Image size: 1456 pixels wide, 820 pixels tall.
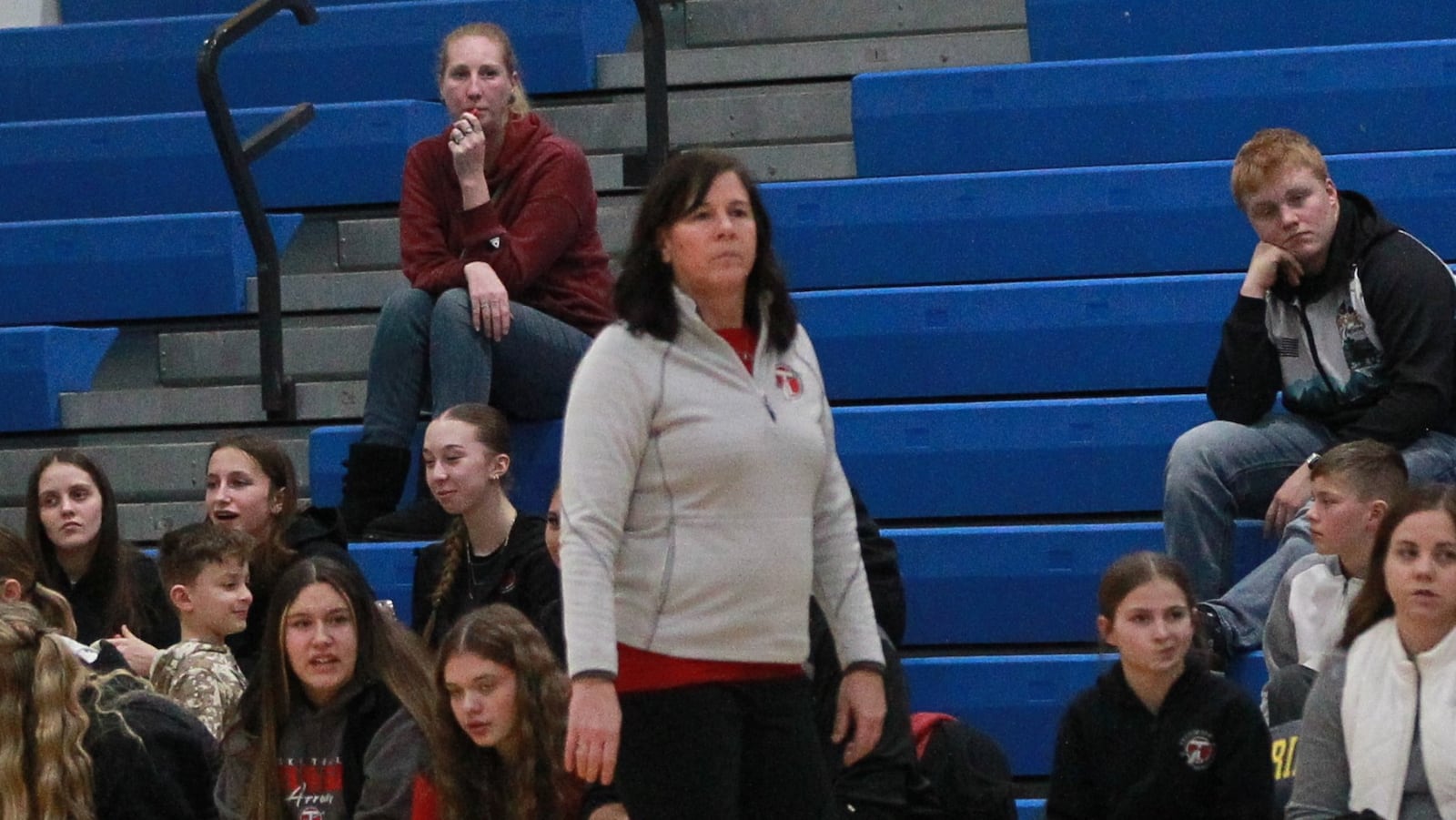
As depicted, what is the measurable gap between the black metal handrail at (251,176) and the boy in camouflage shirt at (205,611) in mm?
873

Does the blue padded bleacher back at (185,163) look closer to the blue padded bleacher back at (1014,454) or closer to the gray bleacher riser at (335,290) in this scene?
the gray bleacher riser at (335,290)

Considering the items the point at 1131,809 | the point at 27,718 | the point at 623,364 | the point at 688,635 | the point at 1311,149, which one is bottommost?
the point at 1131,809

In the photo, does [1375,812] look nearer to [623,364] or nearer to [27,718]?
[623,364]

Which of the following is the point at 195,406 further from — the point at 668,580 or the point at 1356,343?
the point at 668,580

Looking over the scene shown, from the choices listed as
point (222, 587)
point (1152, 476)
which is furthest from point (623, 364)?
point (1152, 476)

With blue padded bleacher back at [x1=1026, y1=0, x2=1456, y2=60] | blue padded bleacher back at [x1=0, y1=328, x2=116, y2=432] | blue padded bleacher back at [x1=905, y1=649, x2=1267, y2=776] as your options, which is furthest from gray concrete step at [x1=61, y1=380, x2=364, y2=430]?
blue padded bleacher back at [x1=1026, y1=0, x2=1456, y2=60]

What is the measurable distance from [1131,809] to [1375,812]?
38cm

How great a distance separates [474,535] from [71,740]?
97cm

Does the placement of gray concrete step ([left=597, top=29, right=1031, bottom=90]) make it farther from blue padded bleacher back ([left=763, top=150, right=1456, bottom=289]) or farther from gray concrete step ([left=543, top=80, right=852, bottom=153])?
blue padded bleacher back ([left=763, top=150, right=1456, bottom=289])

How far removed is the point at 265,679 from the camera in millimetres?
3643

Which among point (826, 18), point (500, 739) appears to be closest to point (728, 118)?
point (826, 18)

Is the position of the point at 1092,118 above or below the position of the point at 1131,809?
above

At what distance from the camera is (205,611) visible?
412cm

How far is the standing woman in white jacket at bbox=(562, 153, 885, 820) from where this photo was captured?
2373 mm
